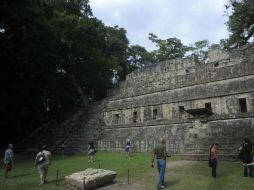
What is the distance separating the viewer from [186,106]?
1950 centimetres

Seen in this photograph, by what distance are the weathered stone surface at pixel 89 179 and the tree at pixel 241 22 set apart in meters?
21.1

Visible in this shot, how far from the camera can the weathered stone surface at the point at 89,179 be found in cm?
962

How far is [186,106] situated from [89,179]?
11.2 m

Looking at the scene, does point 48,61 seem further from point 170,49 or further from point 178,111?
point 170,49

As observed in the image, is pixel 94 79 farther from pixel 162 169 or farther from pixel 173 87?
pixel 162 169

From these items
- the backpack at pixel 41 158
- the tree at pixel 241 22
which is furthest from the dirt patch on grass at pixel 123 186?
the tree at pixel 241 22

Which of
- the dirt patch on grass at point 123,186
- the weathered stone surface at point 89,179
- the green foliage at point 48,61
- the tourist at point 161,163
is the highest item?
the green foliage at point 48,61

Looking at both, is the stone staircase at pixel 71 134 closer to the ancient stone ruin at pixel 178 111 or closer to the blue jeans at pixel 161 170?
the ancient stone ruin at pixel 178 111

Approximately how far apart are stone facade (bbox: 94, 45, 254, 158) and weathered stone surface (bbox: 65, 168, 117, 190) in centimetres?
547

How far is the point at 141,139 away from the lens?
65.2 feet

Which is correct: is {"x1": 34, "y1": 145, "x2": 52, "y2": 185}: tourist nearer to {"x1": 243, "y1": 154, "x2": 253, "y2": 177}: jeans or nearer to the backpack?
the backpack

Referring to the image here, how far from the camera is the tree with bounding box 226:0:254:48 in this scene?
83.9 feet

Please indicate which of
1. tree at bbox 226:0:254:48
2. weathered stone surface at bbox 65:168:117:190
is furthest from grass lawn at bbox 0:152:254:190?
tree at bbox 226:0:254:48

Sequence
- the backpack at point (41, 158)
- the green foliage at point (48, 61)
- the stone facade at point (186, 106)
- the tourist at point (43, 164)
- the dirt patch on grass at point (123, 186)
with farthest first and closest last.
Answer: the green foliage at point (48, 61)
the stone facade at point (186, 106)
the backpack at point (41, 158)
the tourist at point (43, 164)
the dirt patch on grass at point (123, 186)
